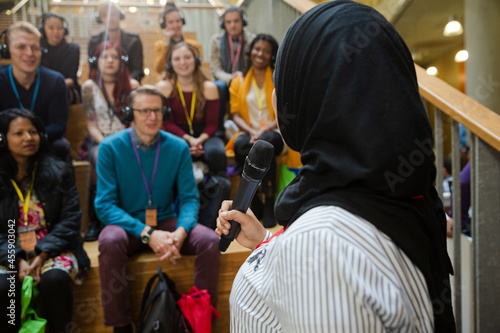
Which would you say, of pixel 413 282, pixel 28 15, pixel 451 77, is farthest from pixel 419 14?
pixel 413 282

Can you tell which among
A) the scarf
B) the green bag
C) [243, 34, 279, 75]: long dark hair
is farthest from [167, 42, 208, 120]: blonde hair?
the green bag

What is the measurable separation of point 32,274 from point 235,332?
1.69 meters

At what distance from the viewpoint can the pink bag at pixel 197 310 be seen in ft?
6.81

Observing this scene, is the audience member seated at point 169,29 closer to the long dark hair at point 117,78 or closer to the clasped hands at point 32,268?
the long dark hair at point 117,78

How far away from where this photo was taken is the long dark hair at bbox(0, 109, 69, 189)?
2318 mm

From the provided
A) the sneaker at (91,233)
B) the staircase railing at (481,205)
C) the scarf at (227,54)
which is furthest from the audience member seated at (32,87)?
the staircase railing at (481,205)

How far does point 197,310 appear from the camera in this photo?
6.90ft

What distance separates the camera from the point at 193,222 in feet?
8.01

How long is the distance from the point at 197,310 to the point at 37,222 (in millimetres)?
1049

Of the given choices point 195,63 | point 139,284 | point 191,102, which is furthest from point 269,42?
point 139,284

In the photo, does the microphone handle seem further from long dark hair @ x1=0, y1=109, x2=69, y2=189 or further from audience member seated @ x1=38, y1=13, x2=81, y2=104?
audience member seated @ x1=38, y1=13, x2=81, y2=104

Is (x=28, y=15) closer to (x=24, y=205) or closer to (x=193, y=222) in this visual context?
(x=24, y=205)

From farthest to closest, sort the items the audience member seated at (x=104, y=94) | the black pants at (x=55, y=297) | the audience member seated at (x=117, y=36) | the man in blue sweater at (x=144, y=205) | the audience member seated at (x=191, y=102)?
the audience member seated at (x=117, y=36) → the audience member seated at (x=104, y=94) → the audience member seated at (x=191, y=102) → the man in blue sweater at (x=144, y=205) → the black pants at (x=55, y=297)

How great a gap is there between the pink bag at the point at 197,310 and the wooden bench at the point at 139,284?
0.83 feet
